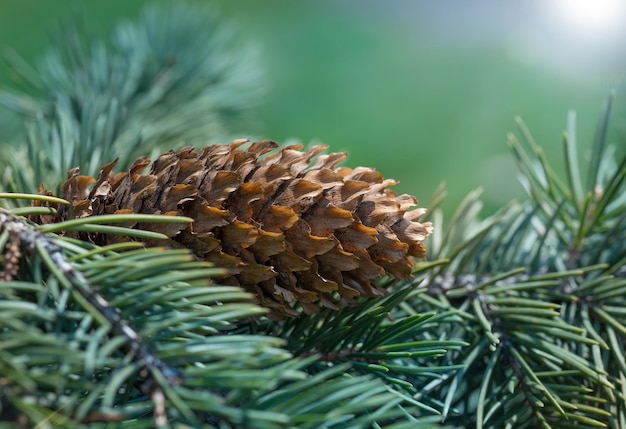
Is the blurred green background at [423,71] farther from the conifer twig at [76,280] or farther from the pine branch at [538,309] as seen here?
the conifer twig at [76,280]

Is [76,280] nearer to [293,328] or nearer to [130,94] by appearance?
[293,328]

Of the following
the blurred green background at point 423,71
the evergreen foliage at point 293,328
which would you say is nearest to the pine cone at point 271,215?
the evergreen foliage at point 293,328

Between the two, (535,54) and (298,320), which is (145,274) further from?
(535,54)

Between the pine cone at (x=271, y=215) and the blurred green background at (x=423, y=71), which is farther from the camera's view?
the blurred green background at (x=423, y=71)

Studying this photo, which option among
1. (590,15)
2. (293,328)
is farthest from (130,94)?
(590,15)

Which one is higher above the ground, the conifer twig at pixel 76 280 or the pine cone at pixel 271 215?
the pine cone at pixel 271 215

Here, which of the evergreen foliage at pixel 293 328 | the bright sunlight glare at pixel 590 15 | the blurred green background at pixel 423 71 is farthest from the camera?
the bright sunlight glare at pixel 590 15

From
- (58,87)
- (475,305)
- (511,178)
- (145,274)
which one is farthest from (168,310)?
(511,178)

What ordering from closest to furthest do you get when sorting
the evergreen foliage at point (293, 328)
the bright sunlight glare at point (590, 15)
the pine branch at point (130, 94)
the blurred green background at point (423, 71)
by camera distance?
the evergreen foliage at point (293, 328)
the pine branch at point (130, 94)
the blurred green background at point (423, 71)
the bright sunlight glare at point (590, 15)
